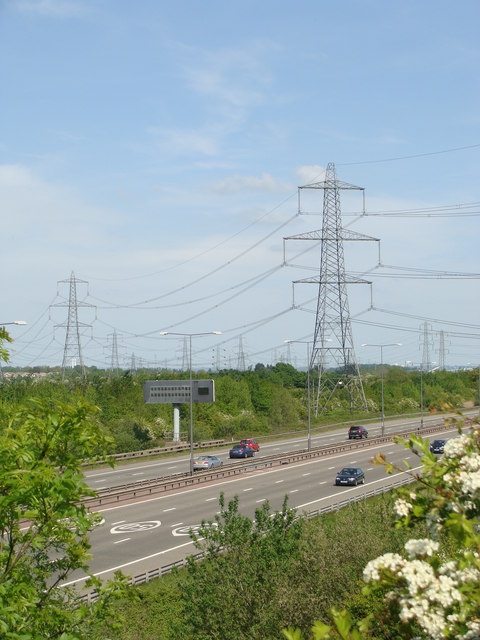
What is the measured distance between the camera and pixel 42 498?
888 cm

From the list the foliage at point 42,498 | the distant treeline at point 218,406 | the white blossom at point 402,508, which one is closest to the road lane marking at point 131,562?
the foliage at point 42,498

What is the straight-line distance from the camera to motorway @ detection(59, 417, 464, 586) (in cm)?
2772

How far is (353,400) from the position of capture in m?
94.1

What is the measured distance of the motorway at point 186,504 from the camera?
2772cm

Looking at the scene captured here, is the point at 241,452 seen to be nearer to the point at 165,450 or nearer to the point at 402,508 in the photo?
the point at 165,450

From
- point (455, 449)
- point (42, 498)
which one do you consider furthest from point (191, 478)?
point (455, 449)

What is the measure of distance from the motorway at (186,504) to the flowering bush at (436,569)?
14528 millimetres

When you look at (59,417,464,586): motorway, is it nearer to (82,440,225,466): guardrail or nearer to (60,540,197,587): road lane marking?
(60,540,197,587): road lane marking

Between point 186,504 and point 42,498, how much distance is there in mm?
30626

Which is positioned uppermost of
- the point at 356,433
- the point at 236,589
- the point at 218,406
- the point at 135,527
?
the point at 218,406

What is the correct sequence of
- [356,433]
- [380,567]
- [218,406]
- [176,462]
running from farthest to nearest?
[218,406]
[356,433]
[176,462]
[380,567]

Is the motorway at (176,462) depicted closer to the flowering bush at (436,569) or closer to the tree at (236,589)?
the tree at (236,589)

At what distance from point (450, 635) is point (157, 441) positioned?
6388 cm

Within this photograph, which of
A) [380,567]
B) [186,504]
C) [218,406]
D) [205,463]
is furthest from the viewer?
[218,406]
